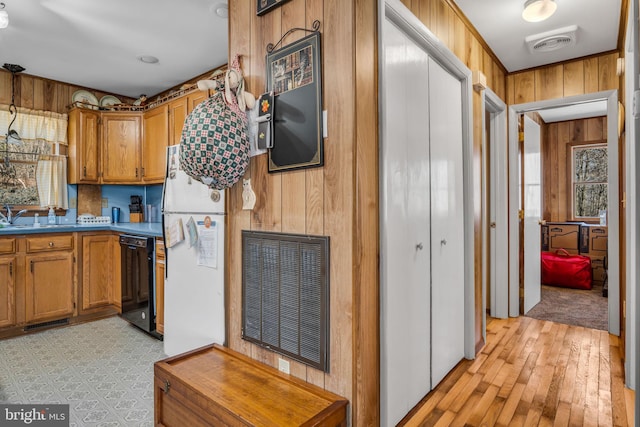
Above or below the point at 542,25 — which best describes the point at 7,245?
below

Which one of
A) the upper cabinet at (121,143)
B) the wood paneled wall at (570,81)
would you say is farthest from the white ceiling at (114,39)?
the wood paneled wall at (570,81)

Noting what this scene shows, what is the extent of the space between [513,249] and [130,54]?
4.09m

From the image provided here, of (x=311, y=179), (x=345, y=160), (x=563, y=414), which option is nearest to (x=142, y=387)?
(x=311, y=179)

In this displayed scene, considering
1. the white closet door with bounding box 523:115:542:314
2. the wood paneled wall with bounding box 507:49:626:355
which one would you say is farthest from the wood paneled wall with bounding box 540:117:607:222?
the wood paneled wall with bounding box 507:49:626:355

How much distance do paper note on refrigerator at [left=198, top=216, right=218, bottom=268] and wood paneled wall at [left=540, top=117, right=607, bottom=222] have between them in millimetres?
5625

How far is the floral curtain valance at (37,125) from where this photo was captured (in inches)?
Result: 143

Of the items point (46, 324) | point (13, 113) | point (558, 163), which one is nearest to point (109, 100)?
point (13, 113)

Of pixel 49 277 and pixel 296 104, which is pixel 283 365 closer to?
pixel 296 104

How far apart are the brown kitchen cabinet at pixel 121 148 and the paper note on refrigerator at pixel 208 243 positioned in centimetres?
246

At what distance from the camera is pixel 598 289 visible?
4.68m

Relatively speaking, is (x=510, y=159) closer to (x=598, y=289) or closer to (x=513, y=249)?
(x=513, y=249)

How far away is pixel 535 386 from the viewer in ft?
7.16

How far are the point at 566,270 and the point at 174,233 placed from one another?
190 inches

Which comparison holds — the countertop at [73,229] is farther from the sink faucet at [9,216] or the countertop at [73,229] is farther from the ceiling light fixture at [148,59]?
the ceiling light fixture at [148,59]
